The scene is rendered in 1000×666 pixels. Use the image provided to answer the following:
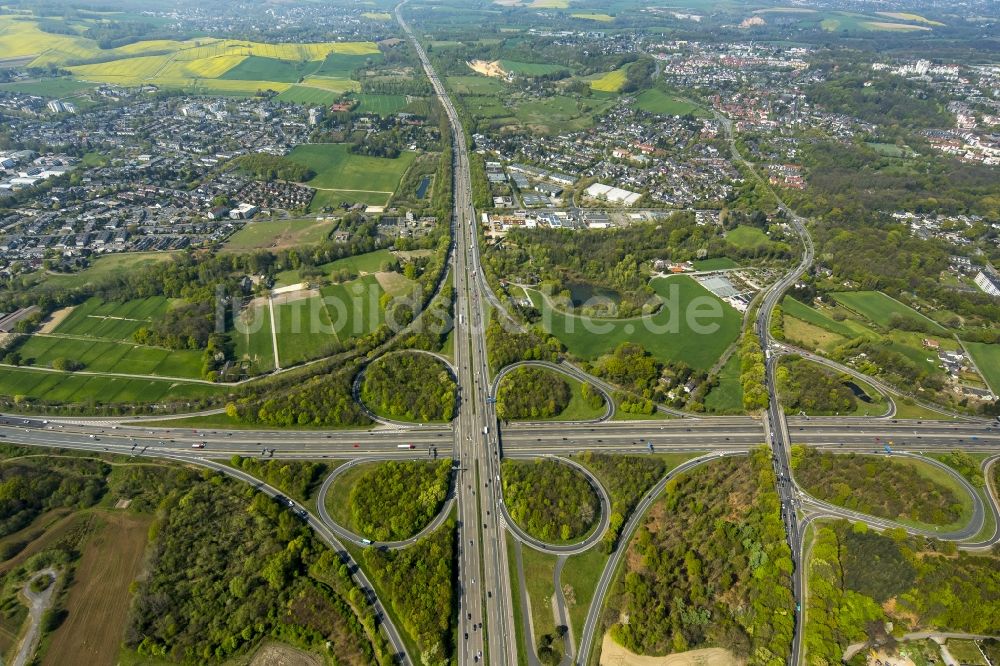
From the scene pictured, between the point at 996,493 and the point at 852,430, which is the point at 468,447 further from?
the point at 996,493

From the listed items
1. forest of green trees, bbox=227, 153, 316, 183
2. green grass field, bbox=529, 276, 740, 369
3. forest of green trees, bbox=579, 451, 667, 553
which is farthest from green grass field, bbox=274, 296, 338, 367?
forest of green trees, bbox=227, 153, 316, 183

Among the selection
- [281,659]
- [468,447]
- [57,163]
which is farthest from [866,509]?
[57,163]

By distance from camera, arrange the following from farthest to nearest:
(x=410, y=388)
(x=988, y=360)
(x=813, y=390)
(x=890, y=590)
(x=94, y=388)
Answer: (x=988, y=360) < (x=94, y=388) < (x=410, y=388) < (x=813, y=390) < (x=890, y=590)

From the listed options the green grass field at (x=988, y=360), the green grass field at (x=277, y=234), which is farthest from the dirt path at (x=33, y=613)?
the green grass field at (x=988, y=360)

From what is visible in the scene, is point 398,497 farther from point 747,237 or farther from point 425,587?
point 747,237

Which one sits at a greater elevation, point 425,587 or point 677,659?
point 425,587

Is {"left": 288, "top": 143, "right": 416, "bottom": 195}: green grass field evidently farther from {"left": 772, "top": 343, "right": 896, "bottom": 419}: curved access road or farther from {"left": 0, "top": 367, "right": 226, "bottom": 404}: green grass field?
{"left": 772, "top": 343, "right": 896, "bottom": 419}: curved access road

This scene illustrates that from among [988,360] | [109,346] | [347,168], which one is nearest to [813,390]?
[988,360]

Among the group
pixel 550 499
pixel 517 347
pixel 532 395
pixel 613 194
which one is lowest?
pixel 550 499

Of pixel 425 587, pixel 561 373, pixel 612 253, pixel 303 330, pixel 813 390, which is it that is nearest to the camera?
pixel 425 587
